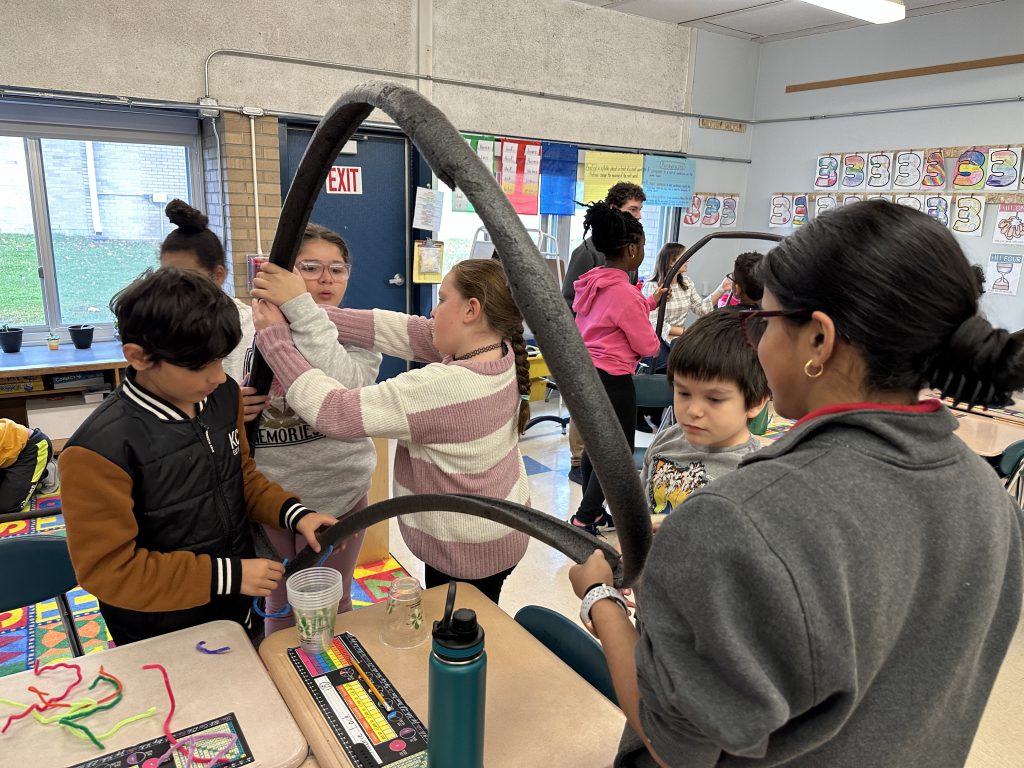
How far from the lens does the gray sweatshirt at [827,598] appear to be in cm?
60

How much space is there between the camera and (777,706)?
0.59m

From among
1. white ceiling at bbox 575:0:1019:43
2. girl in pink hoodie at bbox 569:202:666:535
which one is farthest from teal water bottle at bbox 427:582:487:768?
white ceiling at bbox 575:0:1019:43

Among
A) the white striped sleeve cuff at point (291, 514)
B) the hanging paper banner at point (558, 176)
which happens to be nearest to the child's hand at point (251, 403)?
the white striped sleeve cuff at point (291, 514)

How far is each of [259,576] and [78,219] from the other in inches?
165

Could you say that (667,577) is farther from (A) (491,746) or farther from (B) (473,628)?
(A) (491,746)

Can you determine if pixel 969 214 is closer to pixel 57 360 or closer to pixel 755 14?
pixel 755 14

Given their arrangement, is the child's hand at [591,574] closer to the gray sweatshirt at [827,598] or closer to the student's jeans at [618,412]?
the gray sweatshirt at [827,598]

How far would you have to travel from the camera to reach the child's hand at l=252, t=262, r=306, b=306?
4.27ft

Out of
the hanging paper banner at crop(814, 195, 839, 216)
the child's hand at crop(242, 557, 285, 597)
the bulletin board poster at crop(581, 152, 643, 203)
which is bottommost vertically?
the child's hand at crop(242, 557, 285, 597)

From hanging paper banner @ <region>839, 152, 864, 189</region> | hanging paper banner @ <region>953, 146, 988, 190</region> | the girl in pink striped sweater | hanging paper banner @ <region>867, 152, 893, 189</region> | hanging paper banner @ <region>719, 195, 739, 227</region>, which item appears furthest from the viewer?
hanging paper banner @ <region>719, 195, 739, 227</region>

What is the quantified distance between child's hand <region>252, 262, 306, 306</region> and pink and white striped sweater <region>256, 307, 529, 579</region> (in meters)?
0.07

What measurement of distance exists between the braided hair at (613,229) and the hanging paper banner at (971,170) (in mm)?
3753

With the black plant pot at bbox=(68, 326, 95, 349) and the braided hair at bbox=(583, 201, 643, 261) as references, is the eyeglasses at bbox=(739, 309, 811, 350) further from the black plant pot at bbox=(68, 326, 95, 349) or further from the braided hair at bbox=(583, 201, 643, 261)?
the black plant pot at bbox=(68, 326, 95, 349)

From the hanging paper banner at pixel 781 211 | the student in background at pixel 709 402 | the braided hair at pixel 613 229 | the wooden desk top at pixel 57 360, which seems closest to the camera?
the student in background at pixel 709 402
